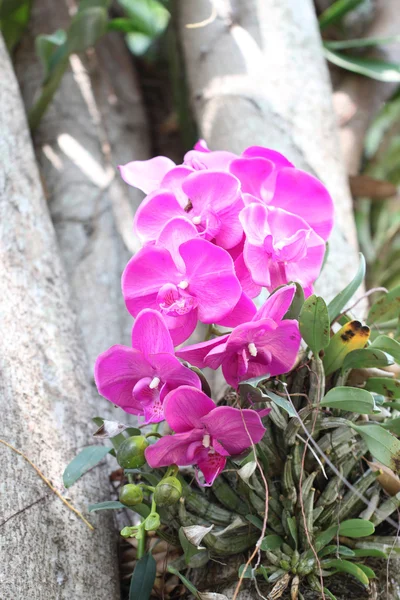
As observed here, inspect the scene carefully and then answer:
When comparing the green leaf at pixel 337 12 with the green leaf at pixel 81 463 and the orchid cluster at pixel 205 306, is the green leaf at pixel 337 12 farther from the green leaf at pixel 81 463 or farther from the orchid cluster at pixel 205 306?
the green leaf at pixel 81 463

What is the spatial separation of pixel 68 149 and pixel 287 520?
1052 millimetres

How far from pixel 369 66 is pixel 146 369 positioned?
53.0 inches

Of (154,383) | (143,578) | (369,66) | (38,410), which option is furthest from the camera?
(369,66)

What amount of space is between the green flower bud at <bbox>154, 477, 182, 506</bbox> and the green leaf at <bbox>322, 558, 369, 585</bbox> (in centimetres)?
21

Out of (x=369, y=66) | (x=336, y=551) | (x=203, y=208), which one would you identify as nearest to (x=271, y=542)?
(x=336, y=551)

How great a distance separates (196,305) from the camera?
0.65 meters

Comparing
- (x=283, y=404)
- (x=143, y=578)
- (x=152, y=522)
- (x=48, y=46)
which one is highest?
(x=48, y=46)

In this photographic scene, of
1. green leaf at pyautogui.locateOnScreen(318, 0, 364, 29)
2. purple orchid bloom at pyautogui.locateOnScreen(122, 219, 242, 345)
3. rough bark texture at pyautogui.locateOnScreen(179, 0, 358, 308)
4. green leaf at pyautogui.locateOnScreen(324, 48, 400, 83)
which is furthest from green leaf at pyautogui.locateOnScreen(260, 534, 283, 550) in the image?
green leaf at pyautogui.locateOnScreen(318, 0, 364, 29)

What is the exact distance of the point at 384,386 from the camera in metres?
0.75

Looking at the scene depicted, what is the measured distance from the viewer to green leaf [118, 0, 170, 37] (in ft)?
5.41

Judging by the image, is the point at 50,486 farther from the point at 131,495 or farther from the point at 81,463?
the point at 131,495

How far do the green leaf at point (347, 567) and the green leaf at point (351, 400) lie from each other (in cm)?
18

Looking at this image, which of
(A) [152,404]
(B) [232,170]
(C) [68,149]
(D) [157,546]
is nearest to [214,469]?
(A) [152,404]

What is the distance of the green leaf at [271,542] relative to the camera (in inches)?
27.0
